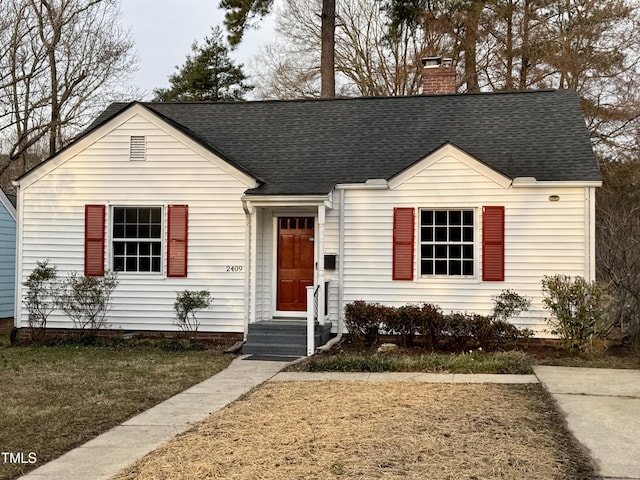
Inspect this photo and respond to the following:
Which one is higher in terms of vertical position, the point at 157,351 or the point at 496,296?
the point at 496,296

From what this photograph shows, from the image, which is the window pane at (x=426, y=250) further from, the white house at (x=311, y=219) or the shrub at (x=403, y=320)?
the shrub at (x=403, y=320)

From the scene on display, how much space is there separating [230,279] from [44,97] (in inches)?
530

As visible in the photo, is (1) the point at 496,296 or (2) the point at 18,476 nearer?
(2) the point at 18,476

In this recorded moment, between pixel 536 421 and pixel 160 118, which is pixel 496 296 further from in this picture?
pixel 160 118

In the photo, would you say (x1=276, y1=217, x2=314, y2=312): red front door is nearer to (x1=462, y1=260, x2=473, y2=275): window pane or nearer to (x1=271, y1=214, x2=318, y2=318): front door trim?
(x1=271, y1=214, x2=318, y2=318): front door trim

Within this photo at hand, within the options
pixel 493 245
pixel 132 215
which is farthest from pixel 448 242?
pixel 132 215

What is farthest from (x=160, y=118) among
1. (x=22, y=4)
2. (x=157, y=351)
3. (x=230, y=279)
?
(x=22, y=4)

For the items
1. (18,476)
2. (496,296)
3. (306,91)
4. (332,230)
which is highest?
(306,91)

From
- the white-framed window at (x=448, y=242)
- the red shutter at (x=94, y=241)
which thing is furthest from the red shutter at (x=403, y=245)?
the red shutter at (x=94, y=241)

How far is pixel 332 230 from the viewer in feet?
Answer: 39.1

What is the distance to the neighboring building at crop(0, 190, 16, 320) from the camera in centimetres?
1584

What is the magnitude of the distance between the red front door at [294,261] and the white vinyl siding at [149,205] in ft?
2.73

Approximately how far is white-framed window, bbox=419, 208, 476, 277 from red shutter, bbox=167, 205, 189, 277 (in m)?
4.42

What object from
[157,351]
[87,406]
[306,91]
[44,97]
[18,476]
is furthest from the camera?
[306,91]
